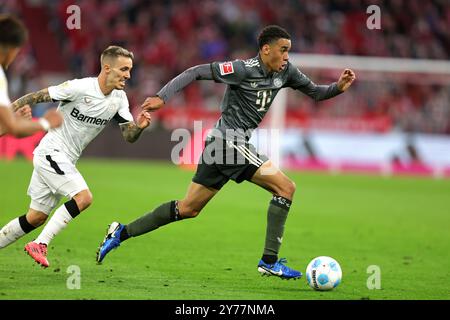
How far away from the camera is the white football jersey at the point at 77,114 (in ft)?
26.1

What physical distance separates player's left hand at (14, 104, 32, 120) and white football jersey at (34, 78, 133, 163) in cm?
48

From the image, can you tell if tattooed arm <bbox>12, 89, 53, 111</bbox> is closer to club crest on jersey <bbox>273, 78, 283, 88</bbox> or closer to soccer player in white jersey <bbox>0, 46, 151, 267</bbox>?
soccer player in white jersey <bbox>0, 46, 151, 267</bbox>

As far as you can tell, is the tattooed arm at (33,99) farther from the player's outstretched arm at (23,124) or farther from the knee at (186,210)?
the knee at (186,210)

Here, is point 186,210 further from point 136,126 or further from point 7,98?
point 7,98

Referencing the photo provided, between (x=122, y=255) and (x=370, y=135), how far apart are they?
16.4 m

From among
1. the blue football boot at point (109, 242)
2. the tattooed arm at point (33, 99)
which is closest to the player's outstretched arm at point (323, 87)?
the blue football boot at point (109, 242)

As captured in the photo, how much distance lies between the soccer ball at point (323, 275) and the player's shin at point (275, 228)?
0.55 m

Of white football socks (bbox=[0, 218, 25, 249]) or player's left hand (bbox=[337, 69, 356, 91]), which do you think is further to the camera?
player's left hand (bbox=[337, 69, 356, 91])

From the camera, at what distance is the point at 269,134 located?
2266 cm

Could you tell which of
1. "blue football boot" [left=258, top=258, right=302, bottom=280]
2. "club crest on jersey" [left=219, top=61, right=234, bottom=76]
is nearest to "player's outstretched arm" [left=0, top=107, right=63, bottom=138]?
"club crest on jersey" [left=219, top=61, right=234, bottom=76]

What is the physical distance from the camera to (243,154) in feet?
26.7

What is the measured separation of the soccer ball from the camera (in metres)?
7.48

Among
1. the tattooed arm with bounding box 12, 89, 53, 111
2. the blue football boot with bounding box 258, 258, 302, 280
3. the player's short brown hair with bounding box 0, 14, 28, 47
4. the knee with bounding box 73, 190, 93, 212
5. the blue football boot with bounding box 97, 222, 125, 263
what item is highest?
the player's short brown hair with bounding box 0, 14, 28, 47

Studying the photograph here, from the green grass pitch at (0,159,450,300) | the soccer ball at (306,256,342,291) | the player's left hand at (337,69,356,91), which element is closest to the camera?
the green grass pitch at (0,159,450,300)
